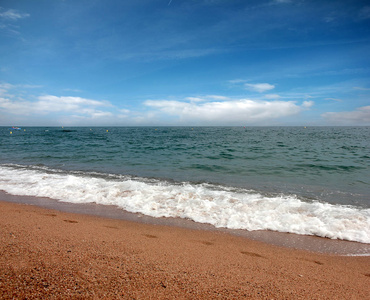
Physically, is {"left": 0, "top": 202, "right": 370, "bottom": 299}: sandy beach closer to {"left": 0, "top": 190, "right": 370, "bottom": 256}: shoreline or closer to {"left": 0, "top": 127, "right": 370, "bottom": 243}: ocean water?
{"left": 0, "top": 190, "right": 370, "bottom": 256}: shoreline

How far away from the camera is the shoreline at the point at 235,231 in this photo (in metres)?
4.64

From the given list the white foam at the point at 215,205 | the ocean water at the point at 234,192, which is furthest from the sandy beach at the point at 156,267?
the ocean water at the point at 234,192

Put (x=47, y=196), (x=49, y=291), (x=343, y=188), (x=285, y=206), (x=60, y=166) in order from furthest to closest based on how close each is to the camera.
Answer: (x=60, y=166) < (x=343, y=188) < (x=47, y=196) < (x=285, y=206) < (x=49, y=291)

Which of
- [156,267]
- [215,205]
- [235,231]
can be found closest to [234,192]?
[215,205]

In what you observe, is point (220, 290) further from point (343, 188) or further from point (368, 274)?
point (343, 188)

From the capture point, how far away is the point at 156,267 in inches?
124

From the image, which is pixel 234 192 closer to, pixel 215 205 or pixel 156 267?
pixel 215 205

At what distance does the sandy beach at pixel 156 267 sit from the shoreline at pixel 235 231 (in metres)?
0.28

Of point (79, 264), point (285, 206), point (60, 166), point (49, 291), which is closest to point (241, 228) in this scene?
point (285, 206)

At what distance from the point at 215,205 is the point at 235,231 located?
5.18 ft

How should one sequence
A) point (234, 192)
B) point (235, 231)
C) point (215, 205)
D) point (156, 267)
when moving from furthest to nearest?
point (234, 192) < point (215, 205) < point (235, 231) < point (156, 267)

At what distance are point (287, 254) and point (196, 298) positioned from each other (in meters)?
2.70

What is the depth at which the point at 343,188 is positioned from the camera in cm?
927

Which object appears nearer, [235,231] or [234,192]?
[235,231]
